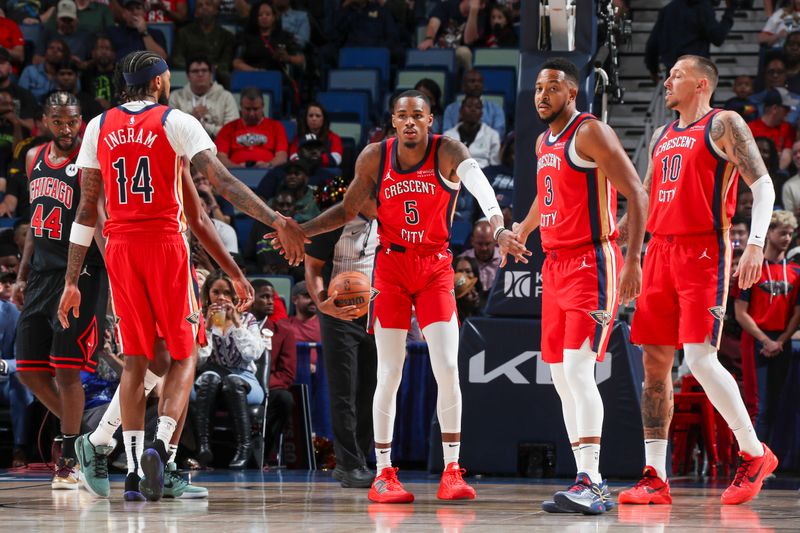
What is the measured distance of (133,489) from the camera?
6.08 metres

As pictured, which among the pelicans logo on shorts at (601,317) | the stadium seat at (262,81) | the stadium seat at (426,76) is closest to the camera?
the pelicans logo on shorts at (601,317)

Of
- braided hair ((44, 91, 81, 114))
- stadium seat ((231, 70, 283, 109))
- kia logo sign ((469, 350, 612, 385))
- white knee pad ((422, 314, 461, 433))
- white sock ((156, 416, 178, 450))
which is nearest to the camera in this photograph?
white sock ((156, 416, 178, 450))

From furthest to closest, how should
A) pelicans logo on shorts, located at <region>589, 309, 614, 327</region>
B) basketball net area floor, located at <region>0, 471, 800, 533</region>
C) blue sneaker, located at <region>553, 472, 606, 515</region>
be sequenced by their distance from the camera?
pelicans logo on shorts, located at <region>589, 309, 614, 327</region> < blue sneaker, located at <region>553, 472, 606, 515</region> < basketball net area floor, located at <region>0, 471, 800, 533</region>

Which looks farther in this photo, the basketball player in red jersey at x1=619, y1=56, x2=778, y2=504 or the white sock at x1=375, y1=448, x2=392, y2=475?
the white sock at x1=375, y1=448, x2=392, y2=475

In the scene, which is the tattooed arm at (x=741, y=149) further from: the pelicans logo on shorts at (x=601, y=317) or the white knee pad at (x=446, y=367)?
the white knee pad at (x=446, y=367)

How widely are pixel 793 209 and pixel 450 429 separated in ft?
19.3

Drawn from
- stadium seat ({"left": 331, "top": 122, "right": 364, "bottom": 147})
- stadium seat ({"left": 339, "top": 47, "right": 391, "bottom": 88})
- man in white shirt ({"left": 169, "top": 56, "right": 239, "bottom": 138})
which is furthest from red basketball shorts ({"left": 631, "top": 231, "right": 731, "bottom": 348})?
stadium seat ({"left": 339, "top": 47, "right": 391, "bottom": 88})

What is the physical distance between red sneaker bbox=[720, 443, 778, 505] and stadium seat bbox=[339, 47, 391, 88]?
838 centimetres

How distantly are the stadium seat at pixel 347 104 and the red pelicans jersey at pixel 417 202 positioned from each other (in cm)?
697

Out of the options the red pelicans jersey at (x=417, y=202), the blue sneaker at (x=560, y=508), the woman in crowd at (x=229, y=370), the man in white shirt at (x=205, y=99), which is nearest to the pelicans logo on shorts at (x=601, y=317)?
the blue sneaker at (x=560, y=508)

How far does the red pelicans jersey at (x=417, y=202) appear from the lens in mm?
6383

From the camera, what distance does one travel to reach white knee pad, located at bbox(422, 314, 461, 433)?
6328 mm

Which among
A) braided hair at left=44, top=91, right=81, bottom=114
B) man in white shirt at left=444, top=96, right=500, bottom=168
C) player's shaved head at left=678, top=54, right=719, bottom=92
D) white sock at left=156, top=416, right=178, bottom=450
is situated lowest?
white sock at left=156, top=416, right=178, bottom=450

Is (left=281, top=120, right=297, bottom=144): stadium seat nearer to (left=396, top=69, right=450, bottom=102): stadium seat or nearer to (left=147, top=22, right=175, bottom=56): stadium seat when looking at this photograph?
(left=396, top=69, right=450, bottom=102): stadium seat
